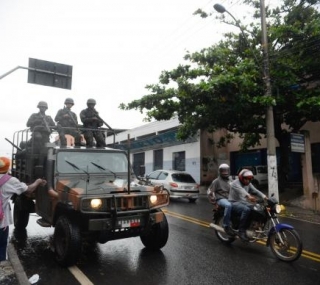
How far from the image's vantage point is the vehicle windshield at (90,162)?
6738mm

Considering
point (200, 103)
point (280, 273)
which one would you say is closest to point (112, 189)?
point (280, 273)

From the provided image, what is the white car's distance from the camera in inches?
655

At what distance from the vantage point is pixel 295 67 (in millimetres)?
14586

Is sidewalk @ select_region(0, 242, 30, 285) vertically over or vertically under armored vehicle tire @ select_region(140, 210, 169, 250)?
under

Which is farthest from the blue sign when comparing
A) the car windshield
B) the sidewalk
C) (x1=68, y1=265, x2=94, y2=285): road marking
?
the sidewalk

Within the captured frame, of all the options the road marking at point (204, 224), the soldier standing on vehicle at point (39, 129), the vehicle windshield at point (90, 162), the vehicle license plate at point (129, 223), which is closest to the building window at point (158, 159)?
the road marking at point (204, 224)

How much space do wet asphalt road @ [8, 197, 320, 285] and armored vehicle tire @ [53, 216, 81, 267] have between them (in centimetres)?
16

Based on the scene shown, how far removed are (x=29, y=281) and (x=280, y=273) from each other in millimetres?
3882

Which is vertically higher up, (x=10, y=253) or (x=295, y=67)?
(x=295, y=67)

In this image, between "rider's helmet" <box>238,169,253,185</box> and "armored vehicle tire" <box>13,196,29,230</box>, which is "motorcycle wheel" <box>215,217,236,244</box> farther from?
"armored vehicle tire" <box>13,196,29,230</box>

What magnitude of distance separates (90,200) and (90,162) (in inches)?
64.9

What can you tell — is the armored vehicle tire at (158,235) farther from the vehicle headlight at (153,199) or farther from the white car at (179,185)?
the white car at (179,185)

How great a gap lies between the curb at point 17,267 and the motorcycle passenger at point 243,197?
13.4 ft

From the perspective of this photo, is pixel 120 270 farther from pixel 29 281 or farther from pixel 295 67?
pixel 295 67
